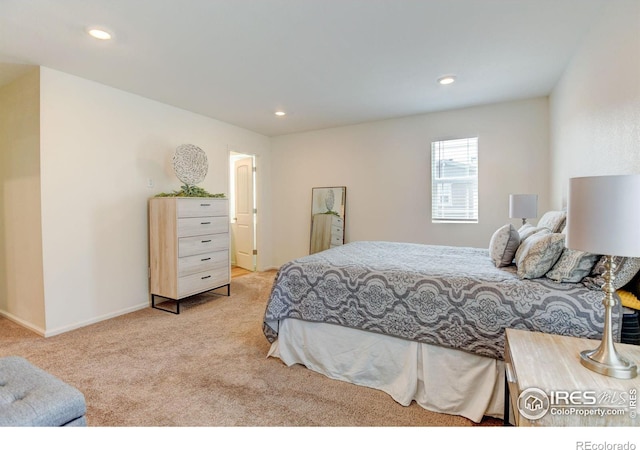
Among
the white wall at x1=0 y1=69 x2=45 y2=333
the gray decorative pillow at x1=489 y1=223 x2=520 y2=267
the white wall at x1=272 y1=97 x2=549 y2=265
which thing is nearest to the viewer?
the gray decorative pillow at x1=489 y1=223 x2=520 y2=267

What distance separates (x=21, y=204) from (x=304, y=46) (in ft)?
9.96

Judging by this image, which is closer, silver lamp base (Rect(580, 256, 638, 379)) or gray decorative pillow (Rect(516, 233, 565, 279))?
silver lamp base (Rect(580, 256, 638, 379))

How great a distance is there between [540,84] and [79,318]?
204 inches

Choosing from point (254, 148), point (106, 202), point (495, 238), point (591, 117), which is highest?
point (254, 148)

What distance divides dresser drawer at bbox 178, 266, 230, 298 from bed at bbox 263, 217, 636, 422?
152 centimetres

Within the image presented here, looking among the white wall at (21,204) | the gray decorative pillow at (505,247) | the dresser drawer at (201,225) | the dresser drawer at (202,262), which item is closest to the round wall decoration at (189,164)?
the dresser drawer at (201,225)

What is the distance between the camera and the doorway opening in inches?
216

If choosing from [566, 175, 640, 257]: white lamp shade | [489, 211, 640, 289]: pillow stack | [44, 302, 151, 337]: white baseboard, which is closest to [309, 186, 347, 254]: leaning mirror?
[44, 302, 151, 337]: white baseboard
